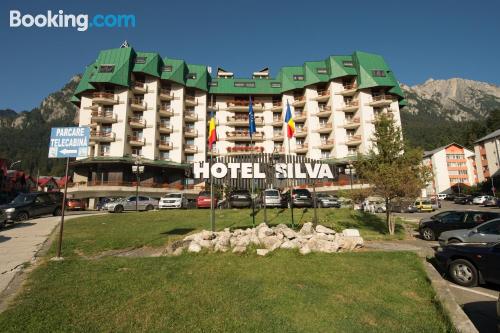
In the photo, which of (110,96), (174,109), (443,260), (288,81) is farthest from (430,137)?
(443,260)

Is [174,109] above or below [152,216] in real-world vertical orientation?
above

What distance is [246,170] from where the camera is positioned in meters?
17.9

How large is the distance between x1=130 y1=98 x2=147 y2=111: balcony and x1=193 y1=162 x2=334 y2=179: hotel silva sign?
1283 inches

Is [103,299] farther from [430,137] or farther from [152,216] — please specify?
[430,137]

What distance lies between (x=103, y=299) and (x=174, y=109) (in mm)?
45302

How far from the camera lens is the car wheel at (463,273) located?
7168mm

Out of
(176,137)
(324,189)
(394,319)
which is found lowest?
(394,319)

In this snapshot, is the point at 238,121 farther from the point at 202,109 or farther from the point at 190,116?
the point at 190,116

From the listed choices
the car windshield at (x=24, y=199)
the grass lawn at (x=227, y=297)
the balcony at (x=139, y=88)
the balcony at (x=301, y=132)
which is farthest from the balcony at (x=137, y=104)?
the grass lawn at (x=227, y=297)

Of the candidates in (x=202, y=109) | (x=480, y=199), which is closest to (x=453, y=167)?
(x=480, y=199)

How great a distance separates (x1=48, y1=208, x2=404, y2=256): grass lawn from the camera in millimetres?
11594

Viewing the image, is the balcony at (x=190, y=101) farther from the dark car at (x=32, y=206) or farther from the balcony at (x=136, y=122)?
the dark car at (x=32, y=206)

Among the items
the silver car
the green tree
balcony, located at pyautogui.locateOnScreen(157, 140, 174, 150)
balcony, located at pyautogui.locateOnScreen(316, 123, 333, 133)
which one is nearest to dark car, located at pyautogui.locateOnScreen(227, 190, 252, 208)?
the green tree

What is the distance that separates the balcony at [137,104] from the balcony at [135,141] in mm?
4579
